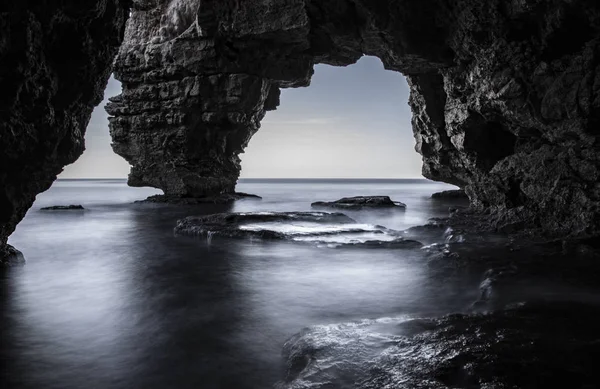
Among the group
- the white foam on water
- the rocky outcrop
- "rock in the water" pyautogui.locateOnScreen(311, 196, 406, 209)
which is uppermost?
the rocky outcrop

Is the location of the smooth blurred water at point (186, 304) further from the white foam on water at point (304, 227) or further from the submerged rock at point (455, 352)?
the white foam on water at point (304, 227)

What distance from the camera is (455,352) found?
3.69 m

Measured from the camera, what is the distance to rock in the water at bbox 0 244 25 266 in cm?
802

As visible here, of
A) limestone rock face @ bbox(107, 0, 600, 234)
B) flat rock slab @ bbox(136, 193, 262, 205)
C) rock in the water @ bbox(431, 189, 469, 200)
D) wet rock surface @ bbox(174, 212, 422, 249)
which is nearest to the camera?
limestone rock face @ bbox(107, 0, 600, 234)

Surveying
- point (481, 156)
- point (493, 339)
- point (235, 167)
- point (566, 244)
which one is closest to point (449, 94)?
point (481, 156)

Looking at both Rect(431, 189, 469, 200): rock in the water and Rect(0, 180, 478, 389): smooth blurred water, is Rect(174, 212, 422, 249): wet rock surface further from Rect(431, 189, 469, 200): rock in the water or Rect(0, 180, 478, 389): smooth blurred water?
Rect(431, 189, 469, 200): rock in the water

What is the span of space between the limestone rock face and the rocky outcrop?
27.0 feet

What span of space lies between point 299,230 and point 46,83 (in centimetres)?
724

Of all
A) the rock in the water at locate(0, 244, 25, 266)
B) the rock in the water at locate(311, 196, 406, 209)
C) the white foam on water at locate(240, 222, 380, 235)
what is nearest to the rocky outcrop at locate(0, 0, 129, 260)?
the rock in the water at locate(0, 244, 25, 266)

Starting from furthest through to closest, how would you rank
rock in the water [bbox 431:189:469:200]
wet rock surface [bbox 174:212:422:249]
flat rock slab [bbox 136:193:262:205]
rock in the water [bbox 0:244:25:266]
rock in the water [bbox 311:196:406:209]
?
rock in the water [bbox 431:189:469:200], flat rock slab [bbox 136:193:262:205], rock in the water [bbox 311:196:406:209], wet rock surface [bbox 174:212:422:249], rock in the water [bbox 0:244:25:266]

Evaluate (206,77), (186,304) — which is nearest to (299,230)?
(186,304)

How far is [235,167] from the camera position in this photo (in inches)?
1099

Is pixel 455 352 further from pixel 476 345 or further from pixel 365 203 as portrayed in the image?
pixel 365 203

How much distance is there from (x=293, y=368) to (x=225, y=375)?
0.58 metres
